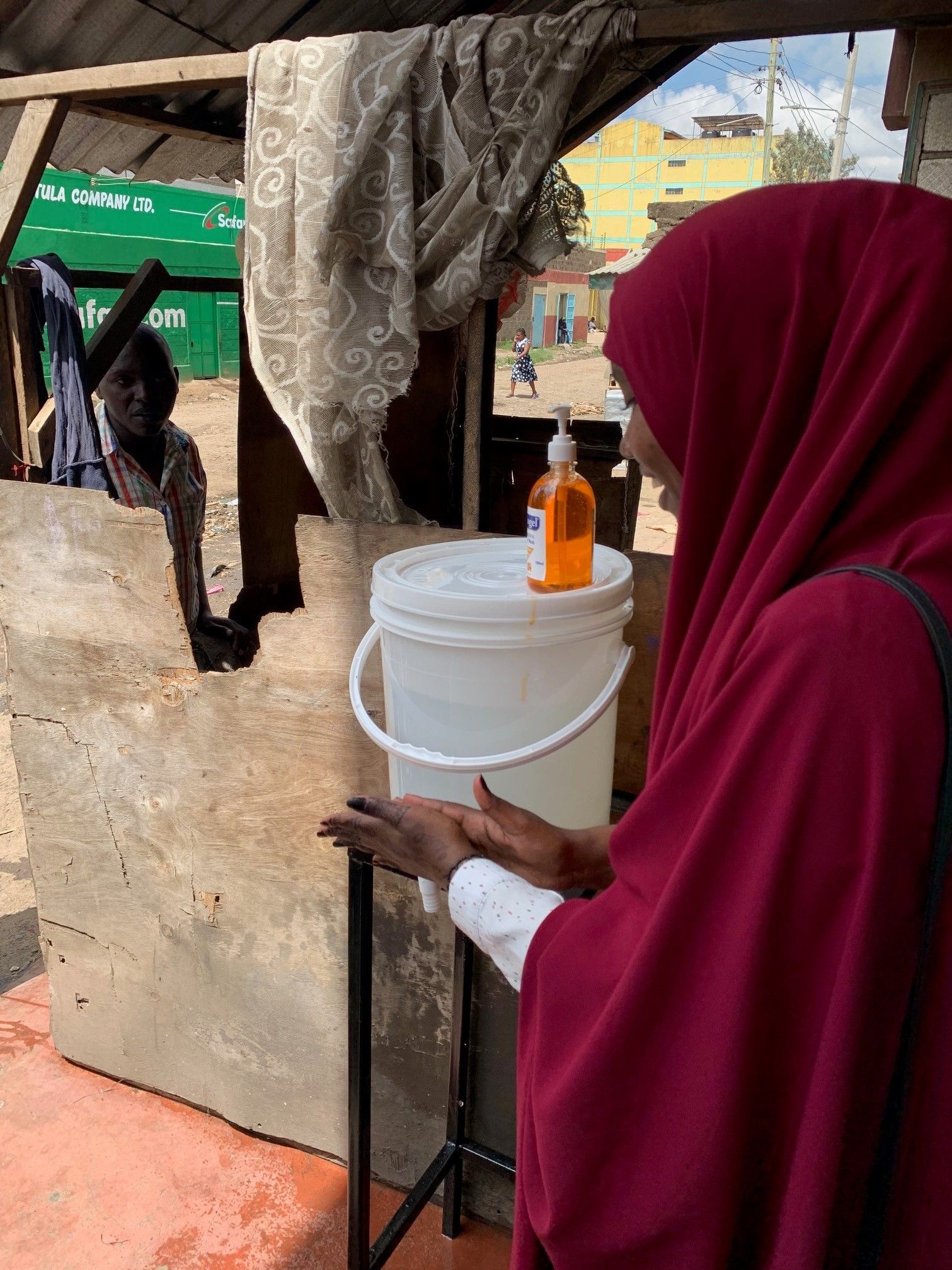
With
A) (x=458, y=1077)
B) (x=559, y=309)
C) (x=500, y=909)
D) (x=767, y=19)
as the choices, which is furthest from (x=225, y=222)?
(x=559, y=309)

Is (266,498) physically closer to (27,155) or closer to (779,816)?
(27,155)

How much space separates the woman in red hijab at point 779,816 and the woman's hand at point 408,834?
10.8 inches

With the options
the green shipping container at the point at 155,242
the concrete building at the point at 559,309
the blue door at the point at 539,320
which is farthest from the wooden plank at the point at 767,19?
the blue door at the point at 539,320

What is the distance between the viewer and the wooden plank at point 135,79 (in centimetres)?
207

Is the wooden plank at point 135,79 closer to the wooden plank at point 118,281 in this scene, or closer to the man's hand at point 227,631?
the wooden plank at point 118,281

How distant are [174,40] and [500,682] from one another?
2.60 metres

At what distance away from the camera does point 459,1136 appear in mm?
2377

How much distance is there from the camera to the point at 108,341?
3850 millimetres

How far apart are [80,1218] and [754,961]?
2398 mm

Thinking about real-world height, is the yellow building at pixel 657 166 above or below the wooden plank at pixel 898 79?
above

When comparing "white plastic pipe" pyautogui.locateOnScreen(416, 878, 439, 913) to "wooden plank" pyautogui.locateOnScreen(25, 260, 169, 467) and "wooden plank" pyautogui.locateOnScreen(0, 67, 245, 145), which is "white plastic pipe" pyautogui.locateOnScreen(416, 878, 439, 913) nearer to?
"wooden plank" pyautogui.locateOnScreen(0, 67, 245, 145)

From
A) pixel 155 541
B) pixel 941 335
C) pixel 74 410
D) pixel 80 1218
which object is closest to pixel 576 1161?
pixel 941 335

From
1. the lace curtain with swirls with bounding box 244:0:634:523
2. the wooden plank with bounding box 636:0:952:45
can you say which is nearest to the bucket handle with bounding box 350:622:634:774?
the lace curtain with swirls with bounding box 244:0:634:523

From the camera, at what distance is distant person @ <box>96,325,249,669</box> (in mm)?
3891
